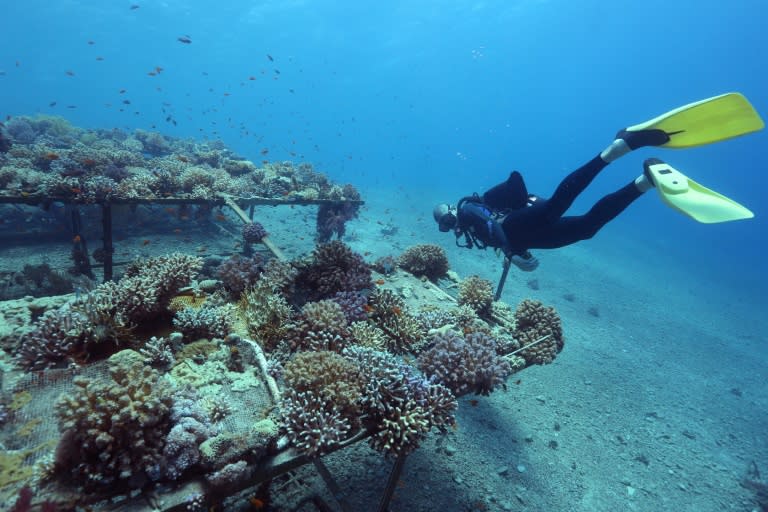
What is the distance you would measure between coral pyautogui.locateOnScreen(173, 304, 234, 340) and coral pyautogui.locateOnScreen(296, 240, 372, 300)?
1.95 meters

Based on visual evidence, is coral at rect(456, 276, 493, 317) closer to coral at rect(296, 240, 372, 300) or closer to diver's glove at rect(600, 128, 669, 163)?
coral at rect(296, 240, 372, 300)

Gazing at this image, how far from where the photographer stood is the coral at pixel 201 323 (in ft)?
15.1

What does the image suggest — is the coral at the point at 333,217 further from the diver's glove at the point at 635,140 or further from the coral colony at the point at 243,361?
the diver's glove at the point at 635,140

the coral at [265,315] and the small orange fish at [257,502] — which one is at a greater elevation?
the coral at [265,315]

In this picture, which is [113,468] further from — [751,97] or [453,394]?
[751,97]

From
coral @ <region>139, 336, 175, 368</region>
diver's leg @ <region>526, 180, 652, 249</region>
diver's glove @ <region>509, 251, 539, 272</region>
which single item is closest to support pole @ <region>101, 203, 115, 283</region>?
coral @ <region>139, 336, 175, 368</region>

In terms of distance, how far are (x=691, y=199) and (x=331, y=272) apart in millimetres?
6104

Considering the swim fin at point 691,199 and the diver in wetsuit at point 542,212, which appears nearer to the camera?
the swim fin at point 691,199

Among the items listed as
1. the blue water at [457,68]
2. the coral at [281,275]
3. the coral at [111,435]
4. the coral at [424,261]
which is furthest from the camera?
the blue water at [457,68]

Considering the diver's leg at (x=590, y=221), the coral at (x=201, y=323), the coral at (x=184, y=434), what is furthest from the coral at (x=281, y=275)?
the diver's leg at (x=590, y=221)

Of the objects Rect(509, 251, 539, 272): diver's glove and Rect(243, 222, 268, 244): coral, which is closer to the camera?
Rect(509, 251, 539, 272): diver's glove

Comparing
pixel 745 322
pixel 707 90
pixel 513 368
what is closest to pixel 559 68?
pixel 707 90

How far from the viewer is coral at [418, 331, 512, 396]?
4.98 meters

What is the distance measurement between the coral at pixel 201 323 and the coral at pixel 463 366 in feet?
9.73
